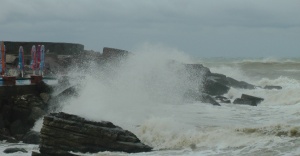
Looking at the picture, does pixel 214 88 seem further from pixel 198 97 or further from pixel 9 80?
pixel 9 80

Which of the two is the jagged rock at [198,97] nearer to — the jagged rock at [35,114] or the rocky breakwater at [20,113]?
the rocky breakwater at [20,113]

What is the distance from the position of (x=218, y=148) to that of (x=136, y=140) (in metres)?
1.84

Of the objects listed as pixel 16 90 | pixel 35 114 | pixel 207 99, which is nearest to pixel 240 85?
pixel 207 99

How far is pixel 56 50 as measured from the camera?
94.0 feet

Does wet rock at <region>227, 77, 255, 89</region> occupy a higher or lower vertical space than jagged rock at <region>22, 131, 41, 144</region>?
higher

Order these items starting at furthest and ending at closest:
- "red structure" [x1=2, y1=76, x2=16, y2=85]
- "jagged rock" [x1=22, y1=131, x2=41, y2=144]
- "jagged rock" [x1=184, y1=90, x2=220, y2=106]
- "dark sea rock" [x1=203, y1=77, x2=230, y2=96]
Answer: "dark sea rock" [x1=203, y1=77, x2=230, y2=96], "jagged rock" [x1=184, y1=90, x2=220, y2=106], "red structure" [x1=2, y1=76, x2=16, y2=85], "jagged rock" [x1=22, y1=131, x2=41, y2=144]

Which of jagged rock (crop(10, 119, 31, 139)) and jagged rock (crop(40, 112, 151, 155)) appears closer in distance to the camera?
jagged rock (crop(40, 112, 151, 155))

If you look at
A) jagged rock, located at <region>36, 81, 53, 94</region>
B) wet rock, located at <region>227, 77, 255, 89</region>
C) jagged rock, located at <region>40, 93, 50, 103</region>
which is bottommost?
jagged rock, located at <region>40, 93, 50, 103</region>

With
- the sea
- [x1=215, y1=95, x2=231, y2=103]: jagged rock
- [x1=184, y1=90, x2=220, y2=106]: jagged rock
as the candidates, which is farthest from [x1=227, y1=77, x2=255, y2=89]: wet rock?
[x1=184, y1=90, x2=220, y2=106]: jagged rock

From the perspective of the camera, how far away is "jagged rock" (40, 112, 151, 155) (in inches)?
424

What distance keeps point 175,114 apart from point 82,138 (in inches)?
179

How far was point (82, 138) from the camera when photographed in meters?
10.9

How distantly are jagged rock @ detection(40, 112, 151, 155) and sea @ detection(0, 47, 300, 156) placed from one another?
30 cm

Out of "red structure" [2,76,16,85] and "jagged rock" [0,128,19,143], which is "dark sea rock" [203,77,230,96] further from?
"jagged rock" [0,128,19,143]
